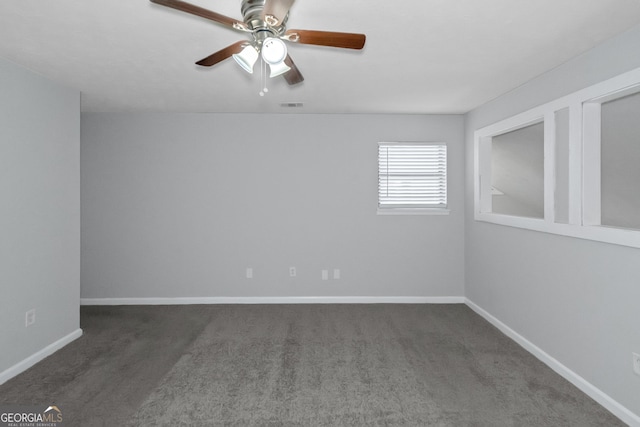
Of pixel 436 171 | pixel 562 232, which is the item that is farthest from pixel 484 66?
pixel 436 171

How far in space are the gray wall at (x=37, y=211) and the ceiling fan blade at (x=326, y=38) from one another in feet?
8.57

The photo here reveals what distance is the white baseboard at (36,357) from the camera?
116 inches

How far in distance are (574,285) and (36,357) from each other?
14.9 feet

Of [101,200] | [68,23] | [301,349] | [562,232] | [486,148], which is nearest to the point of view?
[68,23]

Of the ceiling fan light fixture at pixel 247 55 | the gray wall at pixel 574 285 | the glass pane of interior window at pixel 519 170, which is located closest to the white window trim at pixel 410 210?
the gray wall at pixel 574 285

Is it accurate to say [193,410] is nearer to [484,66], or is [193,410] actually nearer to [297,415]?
[297,415]

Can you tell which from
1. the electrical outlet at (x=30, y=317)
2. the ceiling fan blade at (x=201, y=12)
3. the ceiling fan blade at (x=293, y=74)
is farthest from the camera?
the electrical outlet at (x=30, y=317)

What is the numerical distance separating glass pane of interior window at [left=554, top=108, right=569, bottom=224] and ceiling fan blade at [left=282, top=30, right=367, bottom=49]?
212 centimetres

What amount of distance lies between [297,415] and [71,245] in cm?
290

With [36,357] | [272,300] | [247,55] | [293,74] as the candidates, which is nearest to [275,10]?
[247,55]

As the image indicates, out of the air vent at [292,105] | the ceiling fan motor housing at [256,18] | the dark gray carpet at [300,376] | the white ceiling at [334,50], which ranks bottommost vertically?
the dark gray carpet at [300,376]

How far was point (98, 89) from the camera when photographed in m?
3.87

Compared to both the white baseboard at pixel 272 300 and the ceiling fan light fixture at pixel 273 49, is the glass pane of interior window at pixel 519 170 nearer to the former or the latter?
the white baseboard at pixel 272 300

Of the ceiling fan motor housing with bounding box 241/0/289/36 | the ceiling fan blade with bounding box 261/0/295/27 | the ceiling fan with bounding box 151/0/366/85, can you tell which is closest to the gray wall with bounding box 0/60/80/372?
the ceiling fan with bounding box 151/0/366/85
